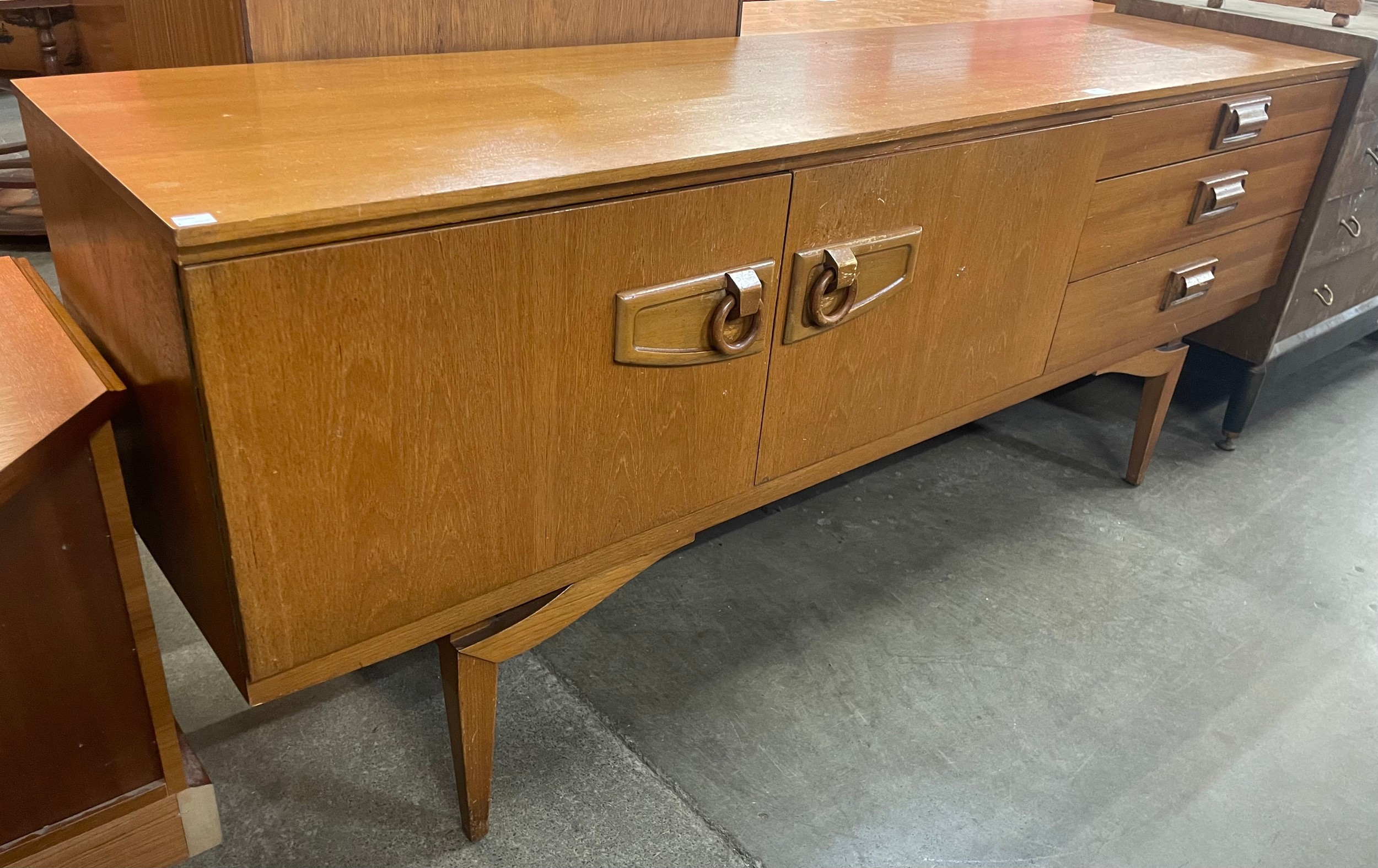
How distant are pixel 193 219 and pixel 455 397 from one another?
251 mm

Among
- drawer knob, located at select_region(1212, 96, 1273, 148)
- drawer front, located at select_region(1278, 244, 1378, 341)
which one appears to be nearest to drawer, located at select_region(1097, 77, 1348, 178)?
drawer knob, located at select_region(1212, 96, 1273, 148)

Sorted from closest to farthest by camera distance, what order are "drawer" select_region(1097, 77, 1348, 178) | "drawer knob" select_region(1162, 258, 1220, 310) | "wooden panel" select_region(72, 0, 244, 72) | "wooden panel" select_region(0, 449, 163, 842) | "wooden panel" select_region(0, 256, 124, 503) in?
"wooden panel" select_region(0, 256, 124, 503) → "wooden panel" select_region(0, 449, 163, 842) → "wooden panel" select_region(72, 0, 244, 72) → "drawer" select_region(1097, 77, 1348, 178) → "drawer knob" select_region(1162, 258, 1220, 310)

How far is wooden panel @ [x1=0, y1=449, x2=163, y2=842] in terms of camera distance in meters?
0.89

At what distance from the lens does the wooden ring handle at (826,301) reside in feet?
3.54

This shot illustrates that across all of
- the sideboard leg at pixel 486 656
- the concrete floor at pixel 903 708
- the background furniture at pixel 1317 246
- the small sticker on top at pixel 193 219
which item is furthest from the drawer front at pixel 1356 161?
the small sticker on top at pixel 193 219

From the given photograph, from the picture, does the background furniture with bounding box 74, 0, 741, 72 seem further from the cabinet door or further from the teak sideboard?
the cabinet door

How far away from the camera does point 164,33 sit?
118 centimetres

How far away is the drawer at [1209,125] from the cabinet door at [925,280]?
7 centimetres

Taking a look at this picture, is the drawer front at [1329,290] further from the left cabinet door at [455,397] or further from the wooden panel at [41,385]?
the wooden panel at [41,385]

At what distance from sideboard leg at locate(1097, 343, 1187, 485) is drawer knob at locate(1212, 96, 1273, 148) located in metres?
0.36

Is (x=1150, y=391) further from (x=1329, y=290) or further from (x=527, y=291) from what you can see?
(x=527, y=291)

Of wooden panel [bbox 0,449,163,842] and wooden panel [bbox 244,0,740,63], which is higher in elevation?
wooden panel [bbox 244,0,740,63]

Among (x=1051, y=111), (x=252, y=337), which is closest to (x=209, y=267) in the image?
(x=252, y=337)

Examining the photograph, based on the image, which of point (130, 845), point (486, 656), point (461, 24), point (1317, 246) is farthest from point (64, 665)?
point (1317, 246)
